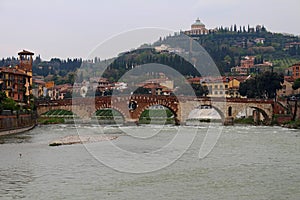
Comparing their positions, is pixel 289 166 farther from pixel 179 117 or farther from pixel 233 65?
pixel 233 65

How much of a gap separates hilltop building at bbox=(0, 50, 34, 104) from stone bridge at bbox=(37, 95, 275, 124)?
3980 millimetres

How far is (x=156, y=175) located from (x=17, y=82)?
160 ft

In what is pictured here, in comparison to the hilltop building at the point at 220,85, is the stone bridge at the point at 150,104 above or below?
below

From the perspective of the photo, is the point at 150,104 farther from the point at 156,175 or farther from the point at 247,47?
the point at 247,47

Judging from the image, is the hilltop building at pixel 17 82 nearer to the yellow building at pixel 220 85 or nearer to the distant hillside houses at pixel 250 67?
the yellow building at pixel 220 85

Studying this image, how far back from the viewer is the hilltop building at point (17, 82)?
67.5 metres

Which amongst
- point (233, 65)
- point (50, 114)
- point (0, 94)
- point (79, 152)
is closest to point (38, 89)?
point (50, 114)

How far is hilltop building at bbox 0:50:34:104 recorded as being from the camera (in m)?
67.5

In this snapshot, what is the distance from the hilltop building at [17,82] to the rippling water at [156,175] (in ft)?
104

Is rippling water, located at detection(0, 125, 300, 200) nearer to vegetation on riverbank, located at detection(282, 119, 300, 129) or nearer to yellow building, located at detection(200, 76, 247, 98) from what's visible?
vegetation on riverbank, located at detection(282, 119, 300, 129)

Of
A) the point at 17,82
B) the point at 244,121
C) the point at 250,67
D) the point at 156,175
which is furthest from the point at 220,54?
the point at 156,175

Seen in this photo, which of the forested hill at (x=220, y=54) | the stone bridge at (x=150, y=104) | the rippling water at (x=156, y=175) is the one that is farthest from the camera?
the forested hill at (x=220, y=54)

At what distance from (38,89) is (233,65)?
50.7m

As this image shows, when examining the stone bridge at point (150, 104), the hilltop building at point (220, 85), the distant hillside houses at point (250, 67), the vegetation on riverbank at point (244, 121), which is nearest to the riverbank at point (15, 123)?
the stone bridge at point (150, 104)
